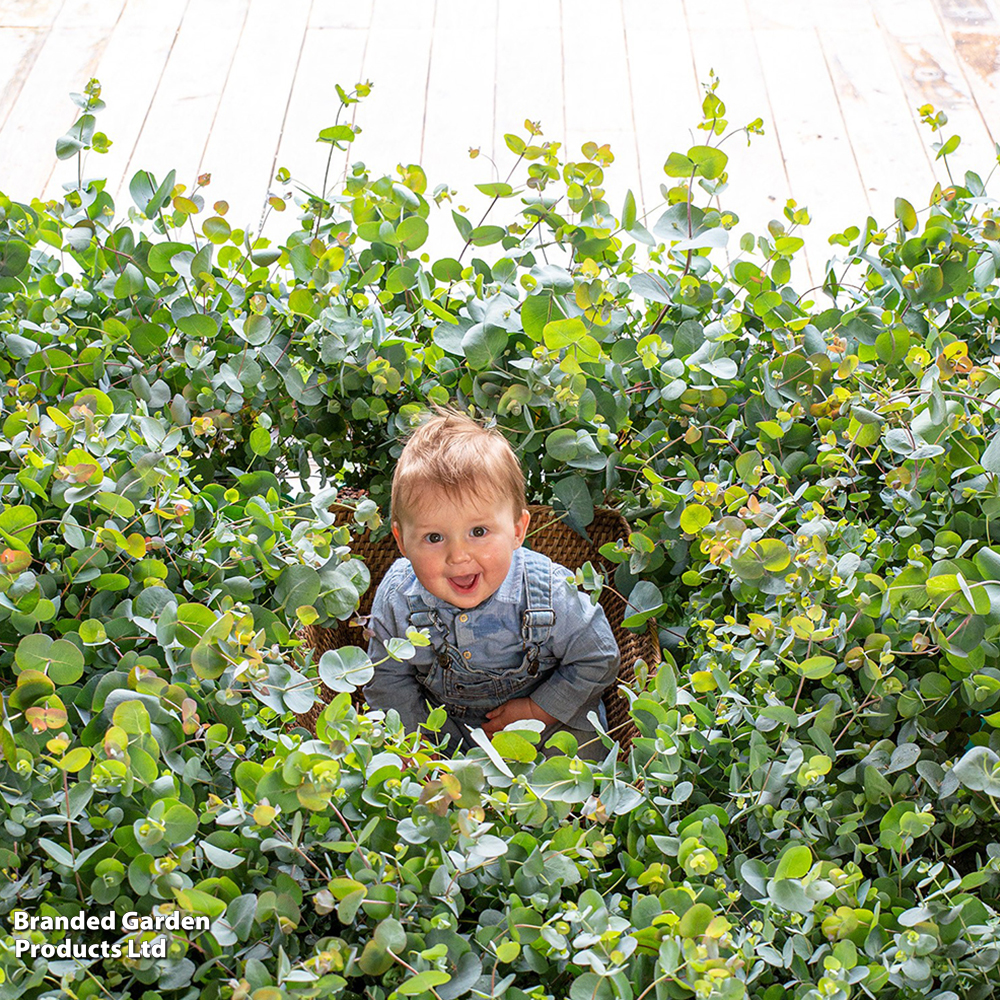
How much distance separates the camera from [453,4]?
10.6 feet

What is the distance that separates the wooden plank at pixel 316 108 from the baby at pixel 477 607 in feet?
4.48

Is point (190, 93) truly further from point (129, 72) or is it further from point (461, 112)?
point (461, 112)

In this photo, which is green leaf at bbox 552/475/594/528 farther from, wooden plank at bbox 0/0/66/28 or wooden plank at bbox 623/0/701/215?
wooden plank at bbox 0/0/66/28

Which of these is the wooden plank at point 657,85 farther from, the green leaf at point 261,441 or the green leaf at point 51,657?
the green leaf at point 51,657

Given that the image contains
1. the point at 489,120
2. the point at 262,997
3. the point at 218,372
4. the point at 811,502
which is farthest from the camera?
the point at 489,120

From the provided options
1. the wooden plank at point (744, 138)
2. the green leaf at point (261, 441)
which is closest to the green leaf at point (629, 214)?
the green leaf at point (261, 441)

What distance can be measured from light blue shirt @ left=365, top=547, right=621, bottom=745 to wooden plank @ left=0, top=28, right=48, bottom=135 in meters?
2.13

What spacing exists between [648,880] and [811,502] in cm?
43

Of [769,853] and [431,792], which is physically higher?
[431,792]

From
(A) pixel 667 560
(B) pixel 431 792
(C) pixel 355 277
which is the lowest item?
(A) pixel 667 560

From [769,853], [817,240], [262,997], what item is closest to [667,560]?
[769,853]

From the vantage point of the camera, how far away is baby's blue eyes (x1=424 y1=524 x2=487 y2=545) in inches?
47.0

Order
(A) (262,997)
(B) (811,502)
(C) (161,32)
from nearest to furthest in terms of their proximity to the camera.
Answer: (A) (262,997) → (B) (811,502) → (C) (161,32)

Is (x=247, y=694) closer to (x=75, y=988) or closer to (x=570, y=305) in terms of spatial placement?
(x=75, y=988)
